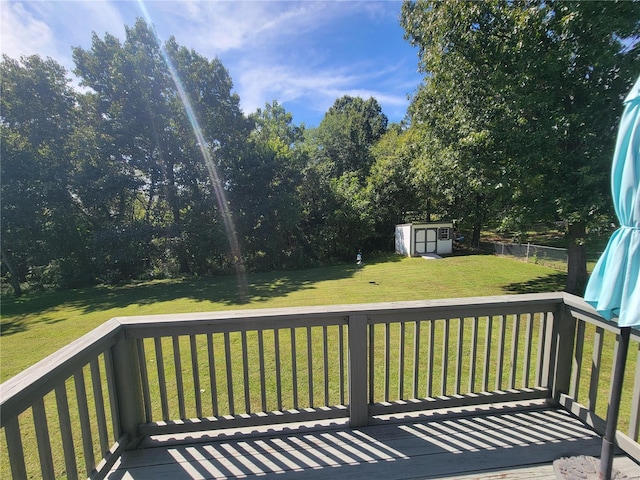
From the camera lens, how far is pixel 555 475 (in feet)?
5.59

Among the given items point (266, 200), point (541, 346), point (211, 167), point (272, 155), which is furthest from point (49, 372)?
point (272, 155)

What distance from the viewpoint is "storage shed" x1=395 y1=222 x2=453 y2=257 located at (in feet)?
Result: 53.0

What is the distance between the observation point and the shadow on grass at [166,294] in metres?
8.81

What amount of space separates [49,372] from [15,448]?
0.28 m

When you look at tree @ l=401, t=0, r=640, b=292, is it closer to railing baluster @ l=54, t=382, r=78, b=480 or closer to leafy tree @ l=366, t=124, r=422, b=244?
railing baluster @ l=54, t=382, r=78, b=480

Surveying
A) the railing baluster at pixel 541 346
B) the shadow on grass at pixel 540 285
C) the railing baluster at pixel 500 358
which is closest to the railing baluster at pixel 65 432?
the railing baluster at pixel 500 358

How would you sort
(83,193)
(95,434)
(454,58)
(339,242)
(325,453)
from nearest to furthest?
(325,453) < (95,434) < (454,58) < (83,193) < (339,242)

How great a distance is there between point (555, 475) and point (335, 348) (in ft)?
10.3

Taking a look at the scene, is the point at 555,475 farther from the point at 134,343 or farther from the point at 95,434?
the point at 95,434

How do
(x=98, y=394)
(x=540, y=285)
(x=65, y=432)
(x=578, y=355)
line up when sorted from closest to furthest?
(x=65, y=432) → (x=98, y=394) → (x=578, y=355) → (x=540, y=285)

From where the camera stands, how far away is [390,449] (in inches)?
76.5

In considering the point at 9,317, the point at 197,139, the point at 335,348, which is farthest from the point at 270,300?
the point at 197,139

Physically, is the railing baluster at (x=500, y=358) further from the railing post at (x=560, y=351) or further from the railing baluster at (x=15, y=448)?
the railing baluster at (x=15, y=448)

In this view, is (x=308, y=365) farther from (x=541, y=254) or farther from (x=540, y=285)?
(x=541, y=254)
